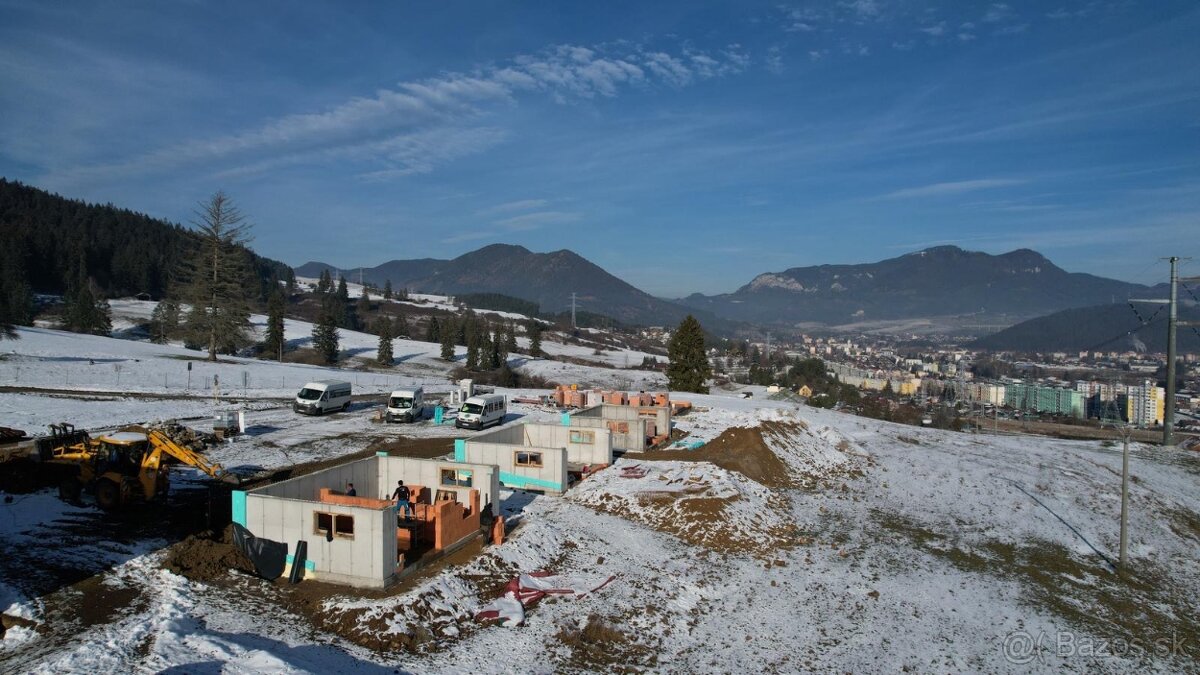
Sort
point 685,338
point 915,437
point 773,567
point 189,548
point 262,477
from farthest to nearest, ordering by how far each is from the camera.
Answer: point 685,338
point 915,437
point 262,477
point 773,567
point 189,548

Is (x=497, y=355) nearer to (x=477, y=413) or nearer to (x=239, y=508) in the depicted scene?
(x=477, y=413)

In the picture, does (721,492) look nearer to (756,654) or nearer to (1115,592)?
(756,654)

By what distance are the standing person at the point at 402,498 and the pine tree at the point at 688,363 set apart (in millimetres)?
47202

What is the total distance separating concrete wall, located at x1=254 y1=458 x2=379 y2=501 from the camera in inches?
721

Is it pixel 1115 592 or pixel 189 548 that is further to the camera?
pixel 1115 592

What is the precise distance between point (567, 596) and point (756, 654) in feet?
15.9

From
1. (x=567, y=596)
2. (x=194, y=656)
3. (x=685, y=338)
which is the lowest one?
(x=567, y=596)

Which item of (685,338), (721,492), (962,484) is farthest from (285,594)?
(685,338)

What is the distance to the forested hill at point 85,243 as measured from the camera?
108 meters

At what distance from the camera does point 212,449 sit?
29844mm

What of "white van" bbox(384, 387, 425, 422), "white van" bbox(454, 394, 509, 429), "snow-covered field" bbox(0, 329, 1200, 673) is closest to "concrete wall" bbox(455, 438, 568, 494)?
"snow-covered field" bbox(0, 329, 1200, 673)

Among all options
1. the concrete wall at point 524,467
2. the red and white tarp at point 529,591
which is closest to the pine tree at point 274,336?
the concrete wall at point 524,467

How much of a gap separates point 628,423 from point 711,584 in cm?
1735

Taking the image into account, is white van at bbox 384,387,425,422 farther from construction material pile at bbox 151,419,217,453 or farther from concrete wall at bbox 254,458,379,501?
concrete wall at bbox 254,458,379,501
